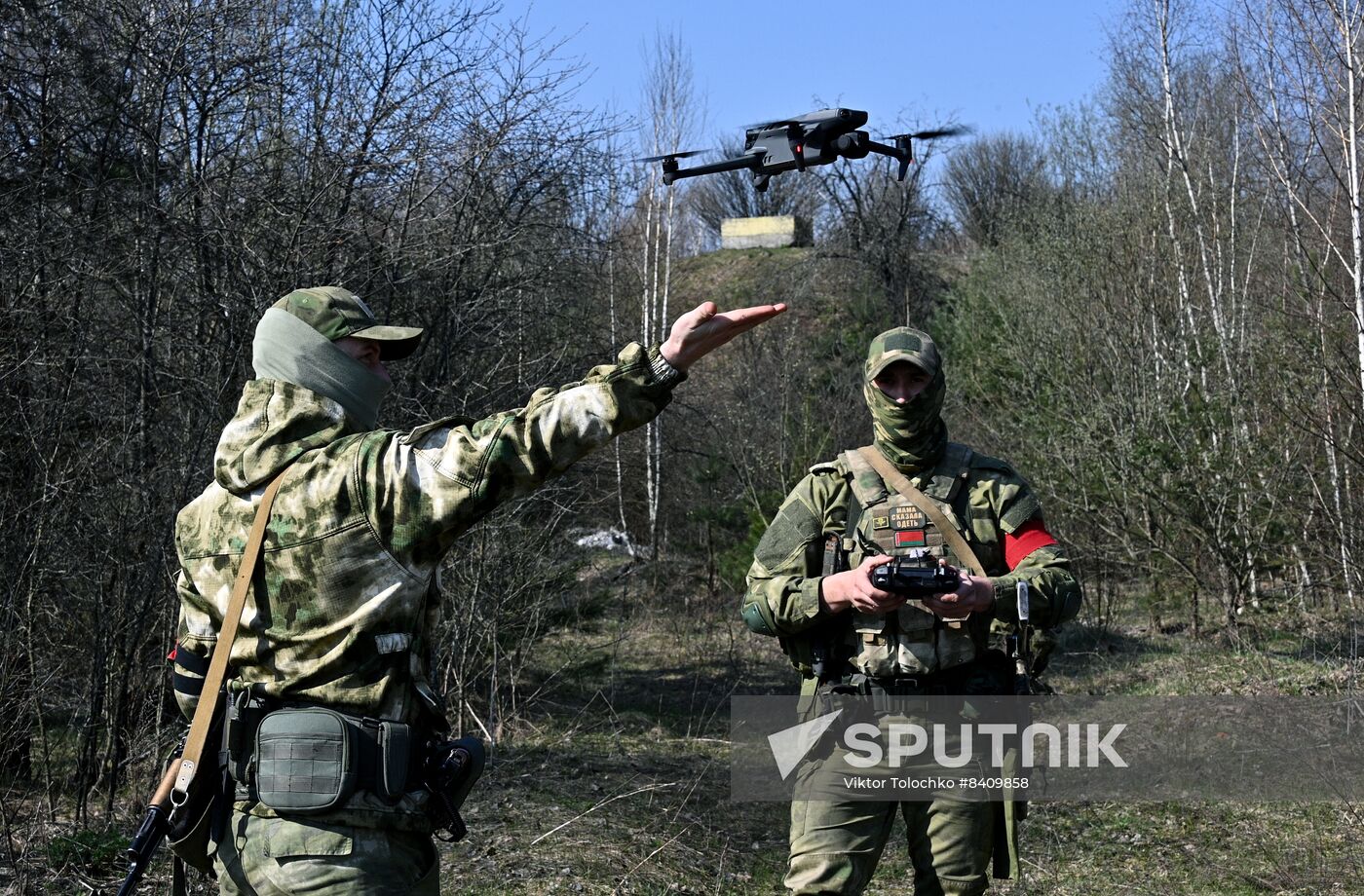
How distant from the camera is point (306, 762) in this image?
272 cm

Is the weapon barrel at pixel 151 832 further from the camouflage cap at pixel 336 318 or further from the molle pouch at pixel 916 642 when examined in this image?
the molle pouch at pixel 916 642

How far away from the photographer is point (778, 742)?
13.9 ft

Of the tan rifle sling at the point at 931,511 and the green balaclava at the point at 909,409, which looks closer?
the tan rifle sling at the point at 931,511

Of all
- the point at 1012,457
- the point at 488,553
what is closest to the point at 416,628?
the point at 488,553

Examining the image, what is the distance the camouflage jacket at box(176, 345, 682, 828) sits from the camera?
262 centimetres

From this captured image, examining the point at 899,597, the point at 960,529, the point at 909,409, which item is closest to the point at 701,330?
the point at 899,597

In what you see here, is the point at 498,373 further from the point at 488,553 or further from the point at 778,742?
the point at 778,742

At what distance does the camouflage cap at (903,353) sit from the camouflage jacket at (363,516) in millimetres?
1549

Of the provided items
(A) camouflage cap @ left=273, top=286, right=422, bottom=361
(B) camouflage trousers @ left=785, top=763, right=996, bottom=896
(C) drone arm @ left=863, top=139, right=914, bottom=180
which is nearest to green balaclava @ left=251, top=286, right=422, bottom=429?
(A) camouflage cap @ left=273, top=286, right=422, bottom=361

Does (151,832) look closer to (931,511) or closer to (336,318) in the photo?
(336,318)

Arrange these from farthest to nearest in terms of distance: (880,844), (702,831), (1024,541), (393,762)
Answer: (702,831)
(1024,541)
(880,844)
(393,762)

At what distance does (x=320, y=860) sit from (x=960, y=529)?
2.19 metres

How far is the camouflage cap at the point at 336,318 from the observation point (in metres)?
2.96

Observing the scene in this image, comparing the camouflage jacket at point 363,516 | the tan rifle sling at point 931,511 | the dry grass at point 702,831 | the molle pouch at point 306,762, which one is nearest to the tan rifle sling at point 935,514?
the tan rifle sling at point 931,511
